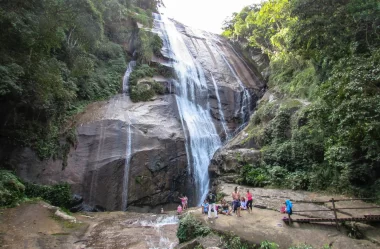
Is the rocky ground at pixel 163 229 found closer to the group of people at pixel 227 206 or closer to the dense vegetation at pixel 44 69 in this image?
the group of people at pixel 227 206

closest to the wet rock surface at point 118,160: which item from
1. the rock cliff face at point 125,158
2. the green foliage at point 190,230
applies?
the rock cliff face at point 125,158

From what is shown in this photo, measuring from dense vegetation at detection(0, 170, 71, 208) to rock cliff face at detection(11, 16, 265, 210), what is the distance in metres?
1.06

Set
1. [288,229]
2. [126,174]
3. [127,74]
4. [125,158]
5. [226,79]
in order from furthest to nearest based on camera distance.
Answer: [226,79] → [127,74] → [125,158] → [126,174] → [288,229]

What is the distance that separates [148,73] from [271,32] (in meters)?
12.1

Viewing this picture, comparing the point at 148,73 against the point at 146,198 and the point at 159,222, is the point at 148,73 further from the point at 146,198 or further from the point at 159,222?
the point at 159,222

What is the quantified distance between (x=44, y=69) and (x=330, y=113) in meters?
13.1

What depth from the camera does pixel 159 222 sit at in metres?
13.1

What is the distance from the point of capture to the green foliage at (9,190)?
40.0 ft

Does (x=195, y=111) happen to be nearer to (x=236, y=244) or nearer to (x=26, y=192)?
(x=26, y=192)

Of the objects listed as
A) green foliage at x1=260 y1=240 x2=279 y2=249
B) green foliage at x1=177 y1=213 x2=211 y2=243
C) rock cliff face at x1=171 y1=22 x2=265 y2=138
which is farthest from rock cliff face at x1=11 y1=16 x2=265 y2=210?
green foliage at x1=260 y1=240 x2=279 y2=249

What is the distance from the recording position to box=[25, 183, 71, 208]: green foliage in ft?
48.1

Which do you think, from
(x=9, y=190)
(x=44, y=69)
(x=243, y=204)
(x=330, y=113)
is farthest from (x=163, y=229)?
(x=44, y=69)

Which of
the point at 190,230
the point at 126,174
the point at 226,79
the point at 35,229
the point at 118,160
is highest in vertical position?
the point at 226,79

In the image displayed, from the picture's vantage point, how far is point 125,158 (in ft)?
59.8
